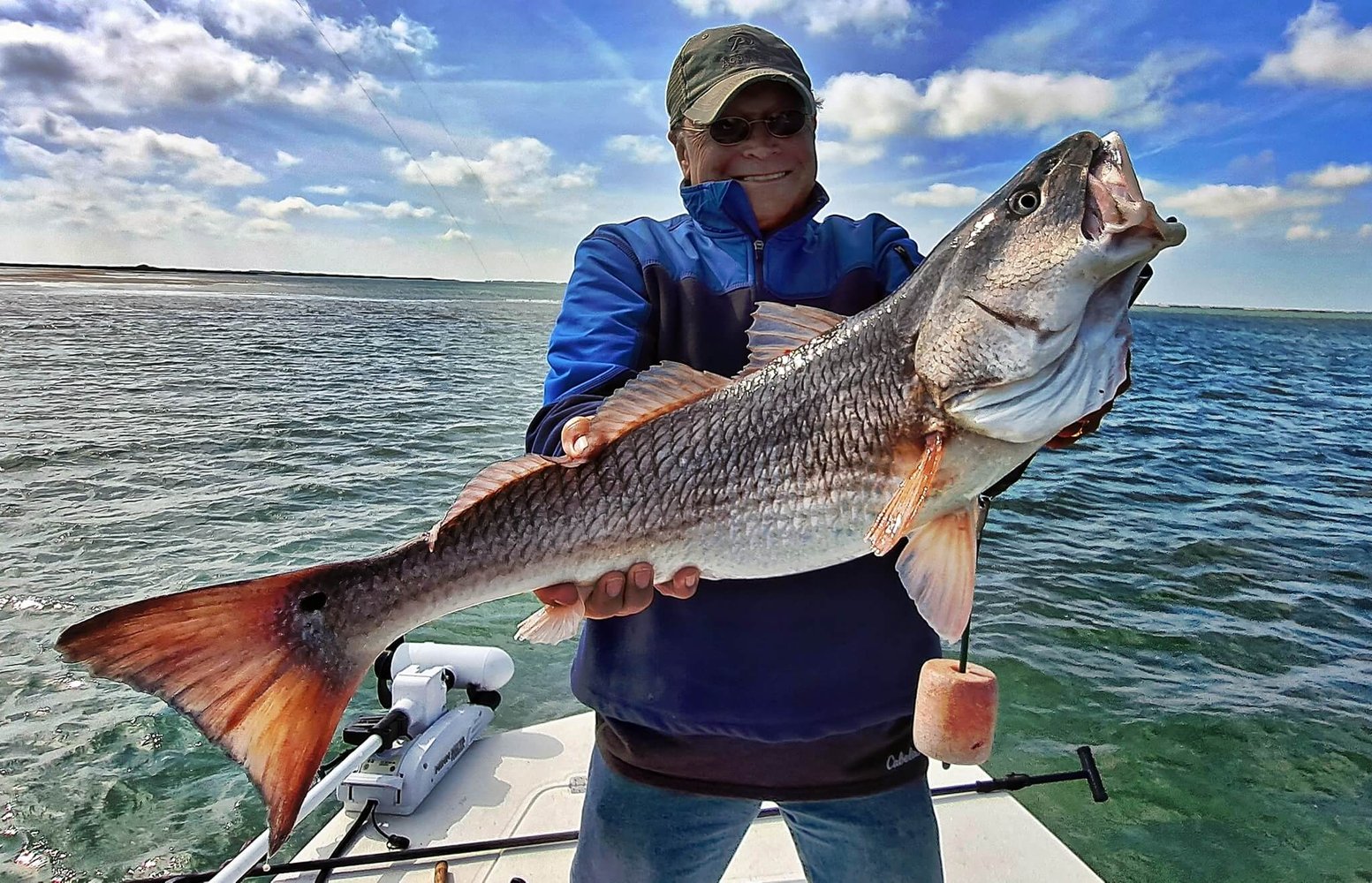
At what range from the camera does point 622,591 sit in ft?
7.64

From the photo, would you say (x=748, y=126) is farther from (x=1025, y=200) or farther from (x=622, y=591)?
(x=622, y=591)

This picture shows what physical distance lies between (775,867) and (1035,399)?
107 inches

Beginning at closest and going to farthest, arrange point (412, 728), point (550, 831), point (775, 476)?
point (775, 476) < point (550, 831) < point (412, 728)

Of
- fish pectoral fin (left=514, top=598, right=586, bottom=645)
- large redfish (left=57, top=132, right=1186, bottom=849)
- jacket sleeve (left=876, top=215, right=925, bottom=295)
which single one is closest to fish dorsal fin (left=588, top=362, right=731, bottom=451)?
large redfish (left=57, top=132, right=1186, bottom=849)

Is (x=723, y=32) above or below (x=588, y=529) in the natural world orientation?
above

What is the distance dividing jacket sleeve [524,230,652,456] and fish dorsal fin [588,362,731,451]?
0.33ft

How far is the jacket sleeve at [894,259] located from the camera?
8.88 ft

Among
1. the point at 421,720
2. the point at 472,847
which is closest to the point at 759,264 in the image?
the point at 472,847

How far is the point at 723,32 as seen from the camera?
2.77m

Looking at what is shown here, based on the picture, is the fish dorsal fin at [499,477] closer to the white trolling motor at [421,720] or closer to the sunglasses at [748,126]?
the sunglasses at [748,126]

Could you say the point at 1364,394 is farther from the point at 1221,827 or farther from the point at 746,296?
the point at 746,296

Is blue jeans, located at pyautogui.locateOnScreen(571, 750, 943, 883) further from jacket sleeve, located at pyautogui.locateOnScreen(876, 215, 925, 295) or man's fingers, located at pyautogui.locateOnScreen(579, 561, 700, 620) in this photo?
jacket sleeve, located at pyautogui.locateOnScreen(876, 215, 925, 295)

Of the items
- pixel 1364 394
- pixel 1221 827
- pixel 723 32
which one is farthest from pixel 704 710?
pixel 1364 394

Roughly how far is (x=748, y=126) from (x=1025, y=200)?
97 cm
